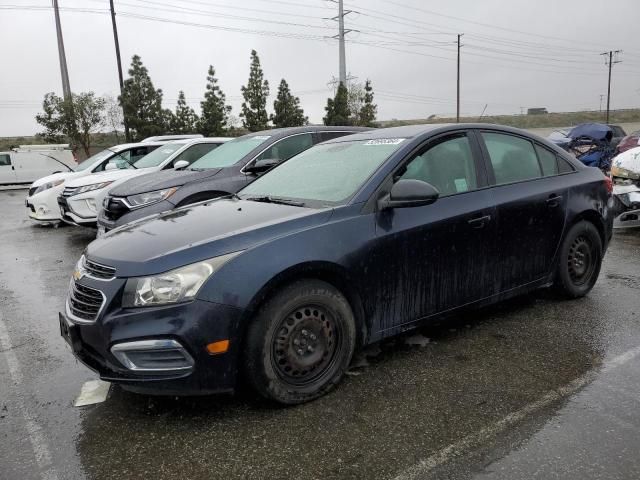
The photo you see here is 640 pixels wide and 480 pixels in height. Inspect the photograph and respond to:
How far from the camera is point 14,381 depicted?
367 cm

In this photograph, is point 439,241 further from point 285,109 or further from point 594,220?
point 285,109

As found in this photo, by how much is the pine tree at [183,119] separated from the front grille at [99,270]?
127 feet

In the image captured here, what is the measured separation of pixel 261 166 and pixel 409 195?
10.6 ft

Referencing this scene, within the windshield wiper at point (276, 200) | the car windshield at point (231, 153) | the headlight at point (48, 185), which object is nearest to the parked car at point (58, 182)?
the headlight at point (48, 185)

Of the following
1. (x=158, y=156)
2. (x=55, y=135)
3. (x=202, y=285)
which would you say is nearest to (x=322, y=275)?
(x=202, y=285)

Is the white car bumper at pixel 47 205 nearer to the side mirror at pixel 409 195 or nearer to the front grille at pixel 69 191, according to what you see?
the front grille at pixel 69 191

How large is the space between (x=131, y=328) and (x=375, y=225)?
1.55m

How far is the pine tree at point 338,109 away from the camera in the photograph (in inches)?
1461

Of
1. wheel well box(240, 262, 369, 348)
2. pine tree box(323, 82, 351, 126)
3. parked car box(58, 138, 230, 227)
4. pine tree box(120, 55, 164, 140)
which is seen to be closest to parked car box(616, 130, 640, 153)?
parked car box(58, 138, 230, 227)

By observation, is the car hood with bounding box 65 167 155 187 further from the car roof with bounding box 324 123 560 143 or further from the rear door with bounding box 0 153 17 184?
the rear door with bounding box 0 153 17 184

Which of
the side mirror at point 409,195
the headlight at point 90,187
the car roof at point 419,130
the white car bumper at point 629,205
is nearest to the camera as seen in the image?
the side mirror at point 409,195

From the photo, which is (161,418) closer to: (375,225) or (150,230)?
(150,230)

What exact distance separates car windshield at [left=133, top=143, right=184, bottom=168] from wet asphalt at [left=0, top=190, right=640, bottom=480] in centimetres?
611

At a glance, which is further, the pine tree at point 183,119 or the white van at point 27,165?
the pine tree at point 183,119
